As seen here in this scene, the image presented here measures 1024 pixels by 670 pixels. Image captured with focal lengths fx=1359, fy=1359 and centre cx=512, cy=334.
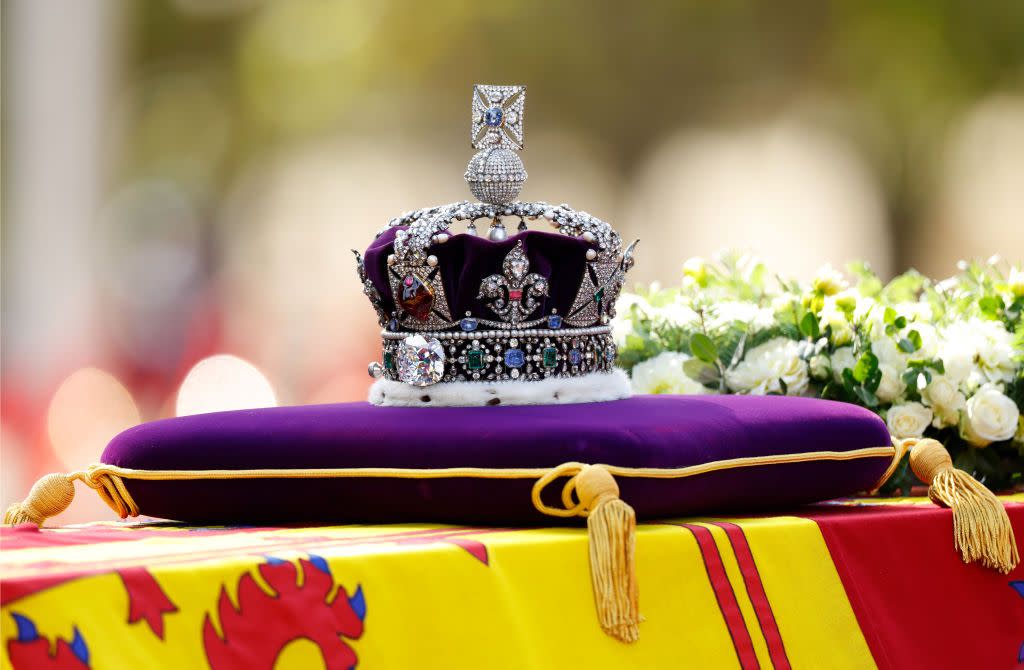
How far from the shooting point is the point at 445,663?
109cm

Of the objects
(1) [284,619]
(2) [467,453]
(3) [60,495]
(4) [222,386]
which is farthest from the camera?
(4) [222,386]

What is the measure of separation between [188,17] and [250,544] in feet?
9.04

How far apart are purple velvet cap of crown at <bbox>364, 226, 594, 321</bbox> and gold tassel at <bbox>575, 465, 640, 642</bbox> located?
14.3 inches

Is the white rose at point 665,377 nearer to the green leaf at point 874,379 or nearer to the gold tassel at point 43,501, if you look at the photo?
the green leaf at point 874,379

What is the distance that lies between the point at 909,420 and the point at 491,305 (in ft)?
2.16

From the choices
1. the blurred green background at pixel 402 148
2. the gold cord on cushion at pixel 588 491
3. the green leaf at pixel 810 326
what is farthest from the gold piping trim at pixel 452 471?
the blurred green background at pixel 402 148

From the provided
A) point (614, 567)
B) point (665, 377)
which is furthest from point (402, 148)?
point (614, 567)

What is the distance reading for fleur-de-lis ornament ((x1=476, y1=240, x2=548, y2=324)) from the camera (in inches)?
56.5

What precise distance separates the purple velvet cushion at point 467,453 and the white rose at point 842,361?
0.41 metres

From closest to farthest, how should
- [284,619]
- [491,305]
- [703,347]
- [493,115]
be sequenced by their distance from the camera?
[284,619] < [491,305] < [493,115] < [703,347]

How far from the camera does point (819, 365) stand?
1.86 metres

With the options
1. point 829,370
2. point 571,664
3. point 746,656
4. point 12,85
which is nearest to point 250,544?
point 571,664

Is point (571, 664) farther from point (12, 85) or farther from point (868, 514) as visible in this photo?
point (12, 85)

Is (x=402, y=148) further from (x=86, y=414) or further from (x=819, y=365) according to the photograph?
(x=819, y=365)
